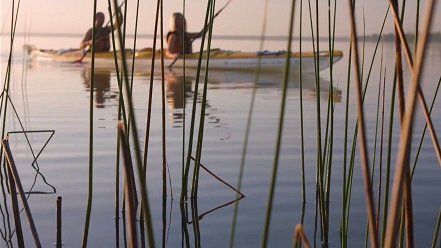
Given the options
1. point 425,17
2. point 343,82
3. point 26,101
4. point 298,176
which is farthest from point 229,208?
point 343,82

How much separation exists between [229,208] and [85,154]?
2.99ft

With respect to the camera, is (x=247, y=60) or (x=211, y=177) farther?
(x=247, y=60)

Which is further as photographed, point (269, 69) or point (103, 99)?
point (269, 69)

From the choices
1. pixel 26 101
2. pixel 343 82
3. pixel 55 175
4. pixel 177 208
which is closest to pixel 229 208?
pixel 177 208

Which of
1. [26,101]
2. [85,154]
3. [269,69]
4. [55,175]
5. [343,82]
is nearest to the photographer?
[55,175]

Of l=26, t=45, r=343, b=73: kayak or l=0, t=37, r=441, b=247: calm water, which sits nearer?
l=0, t=37, r=441, b=247: calm water

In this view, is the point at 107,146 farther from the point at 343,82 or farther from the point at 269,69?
the point at 269,69

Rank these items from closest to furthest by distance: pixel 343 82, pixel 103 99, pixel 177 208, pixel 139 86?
pixel 177 208 → pixel 103 99 → pixel 139 86 → pixel 343 82

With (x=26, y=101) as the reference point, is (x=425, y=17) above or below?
above

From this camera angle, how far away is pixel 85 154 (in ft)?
8.66

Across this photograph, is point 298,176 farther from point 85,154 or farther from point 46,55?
point 46,55

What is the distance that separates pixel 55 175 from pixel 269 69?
736 cm

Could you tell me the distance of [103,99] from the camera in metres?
5.17

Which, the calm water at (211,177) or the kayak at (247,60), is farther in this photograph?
the kayak at (247,60)
